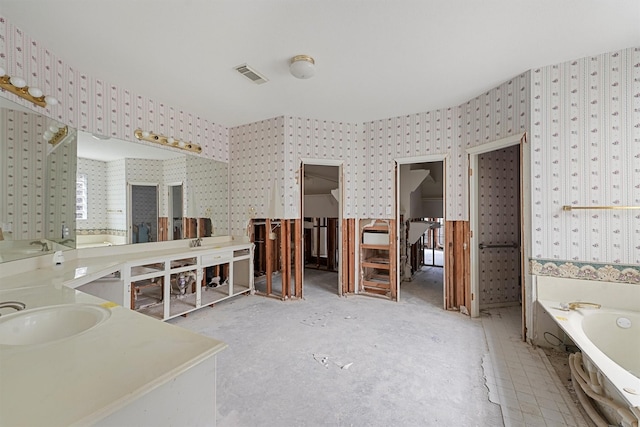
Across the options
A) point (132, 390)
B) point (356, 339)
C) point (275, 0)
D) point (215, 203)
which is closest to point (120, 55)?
point (275, 0)

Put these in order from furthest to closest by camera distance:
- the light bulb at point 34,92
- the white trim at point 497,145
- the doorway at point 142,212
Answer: the doorway at point 142,212 < the white trim at point 497,145 < the light bulb at point 34,92

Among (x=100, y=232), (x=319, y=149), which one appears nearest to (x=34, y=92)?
(x=100, y=232)

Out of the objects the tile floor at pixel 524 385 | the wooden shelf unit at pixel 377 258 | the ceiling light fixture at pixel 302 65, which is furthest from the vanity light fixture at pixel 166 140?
the tile floor at pixel 524 385

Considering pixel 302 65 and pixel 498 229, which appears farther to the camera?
pixel 498 229

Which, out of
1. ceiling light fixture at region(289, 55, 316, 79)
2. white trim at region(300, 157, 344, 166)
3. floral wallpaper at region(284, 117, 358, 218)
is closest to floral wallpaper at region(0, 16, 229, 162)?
floral wallpaper at region(284, 117, 358, 218)

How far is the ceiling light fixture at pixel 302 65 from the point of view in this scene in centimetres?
226

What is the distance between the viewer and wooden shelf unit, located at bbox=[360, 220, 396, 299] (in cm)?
375

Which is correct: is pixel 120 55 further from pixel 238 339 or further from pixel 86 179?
pixel 238 339

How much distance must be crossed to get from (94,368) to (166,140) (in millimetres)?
3111

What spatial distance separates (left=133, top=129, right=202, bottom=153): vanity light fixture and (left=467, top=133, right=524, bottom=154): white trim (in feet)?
11.3

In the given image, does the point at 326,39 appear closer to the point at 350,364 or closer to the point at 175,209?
the point at 350,364

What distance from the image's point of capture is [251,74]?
2564 millimetres

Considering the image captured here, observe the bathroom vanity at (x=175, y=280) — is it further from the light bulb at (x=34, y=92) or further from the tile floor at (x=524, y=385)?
the tile floor at (x=524, y=385)

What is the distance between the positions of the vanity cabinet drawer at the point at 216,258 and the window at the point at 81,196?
1184mm
